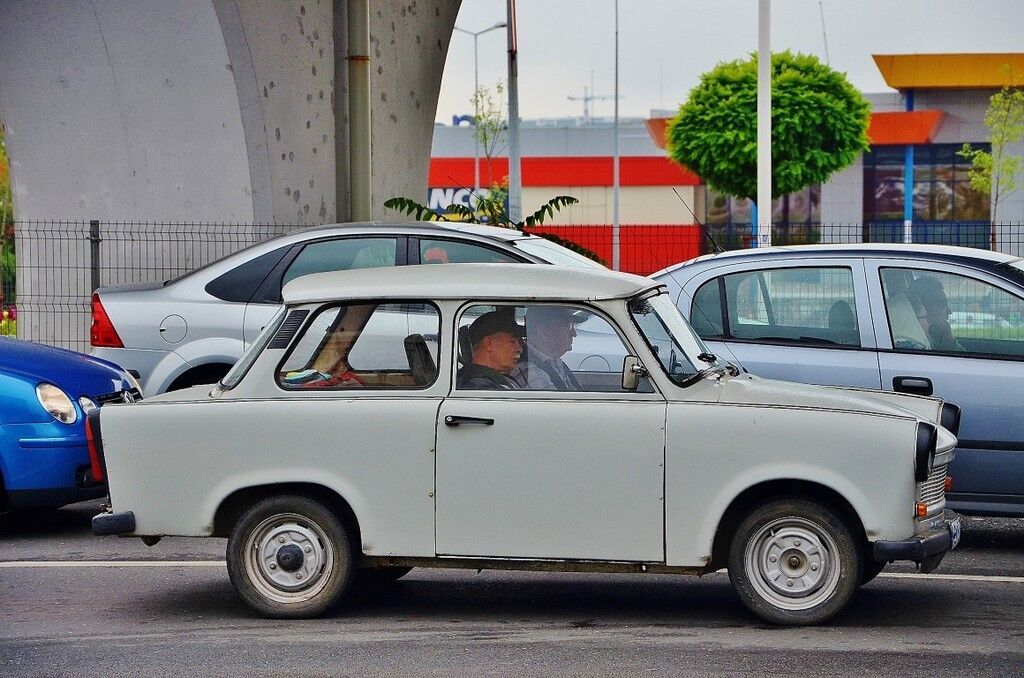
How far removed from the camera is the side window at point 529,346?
6.60 m

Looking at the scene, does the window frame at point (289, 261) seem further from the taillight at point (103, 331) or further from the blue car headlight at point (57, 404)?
the blue car headlight at point (57, 404)

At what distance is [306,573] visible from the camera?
6.72m

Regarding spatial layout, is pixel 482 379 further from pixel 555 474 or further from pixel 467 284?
pixel 555 474

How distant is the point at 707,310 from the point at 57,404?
374 cm

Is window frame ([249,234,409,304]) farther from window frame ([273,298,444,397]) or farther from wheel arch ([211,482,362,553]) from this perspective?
wheel arch ([211,482,362,553])

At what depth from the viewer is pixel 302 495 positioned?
6703mm

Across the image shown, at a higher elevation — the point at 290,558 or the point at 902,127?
the point at 902,127

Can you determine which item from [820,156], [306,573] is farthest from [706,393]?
[820,156]

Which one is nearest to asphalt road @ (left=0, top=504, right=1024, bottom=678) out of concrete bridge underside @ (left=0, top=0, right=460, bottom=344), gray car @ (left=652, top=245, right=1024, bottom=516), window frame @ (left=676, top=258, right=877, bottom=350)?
gray car @ (left=652, top=245, right=1024, bottom=516)

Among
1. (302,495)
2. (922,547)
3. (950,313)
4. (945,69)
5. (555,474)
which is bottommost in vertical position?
(922,547)

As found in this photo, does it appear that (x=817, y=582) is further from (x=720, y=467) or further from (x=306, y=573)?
(x=306, y=573)

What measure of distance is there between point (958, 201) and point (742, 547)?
54.5 meters

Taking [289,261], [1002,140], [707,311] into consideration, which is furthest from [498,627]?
[1002,140]

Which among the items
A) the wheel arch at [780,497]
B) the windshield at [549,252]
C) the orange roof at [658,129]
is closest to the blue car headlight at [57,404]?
the windshield at [549,252]
